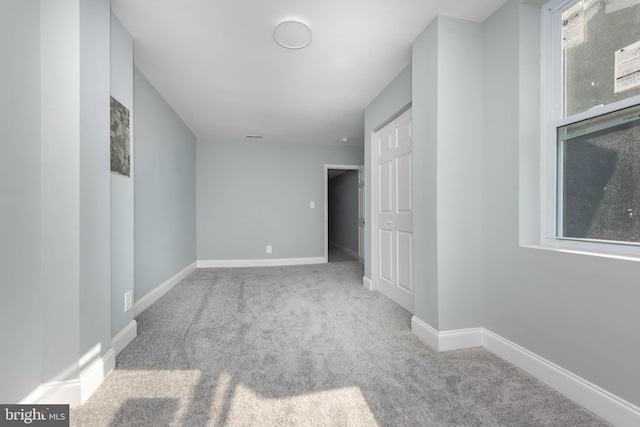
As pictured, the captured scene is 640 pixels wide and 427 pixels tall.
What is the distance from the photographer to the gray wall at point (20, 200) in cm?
113

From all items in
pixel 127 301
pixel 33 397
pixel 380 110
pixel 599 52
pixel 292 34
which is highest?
pixel 292 34

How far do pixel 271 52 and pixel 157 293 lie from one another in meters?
2.79

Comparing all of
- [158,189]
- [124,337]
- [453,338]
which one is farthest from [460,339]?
[158,189]

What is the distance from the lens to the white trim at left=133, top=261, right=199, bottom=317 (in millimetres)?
2598

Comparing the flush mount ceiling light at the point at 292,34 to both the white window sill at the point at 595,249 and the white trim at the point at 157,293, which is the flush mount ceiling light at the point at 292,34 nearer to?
the white window sill at the point at 595,249

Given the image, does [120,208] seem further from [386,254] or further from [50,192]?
[386,254]

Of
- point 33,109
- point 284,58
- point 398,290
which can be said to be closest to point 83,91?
point 33,109

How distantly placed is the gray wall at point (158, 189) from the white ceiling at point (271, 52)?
26 cm

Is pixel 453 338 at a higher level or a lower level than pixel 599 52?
lower

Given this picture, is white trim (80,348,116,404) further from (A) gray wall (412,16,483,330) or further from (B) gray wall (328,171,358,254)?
(B) gray wall (328,171,358,254)

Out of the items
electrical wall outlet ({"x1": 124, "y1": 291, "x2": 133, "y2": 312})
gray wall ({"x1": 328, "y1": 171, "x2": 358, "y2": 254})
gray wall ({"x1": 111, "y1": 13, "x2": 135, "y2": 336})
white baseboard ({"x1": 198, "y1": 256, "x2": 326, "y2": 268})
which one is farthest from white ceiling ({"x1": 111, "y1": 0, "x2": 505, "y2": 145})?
gray wall ({"x1": 328, "y1": 171, "x2": 358, "y2": 254})

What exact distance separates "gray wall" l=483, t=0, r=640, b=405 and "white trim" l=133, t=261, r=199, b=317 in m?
3.04

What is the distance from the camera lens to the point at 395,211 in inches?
114

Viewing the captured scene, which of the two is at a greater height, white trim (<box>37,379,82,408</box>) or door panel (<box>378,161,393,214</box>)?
door panel (<box>378,161,393,214</box>)
